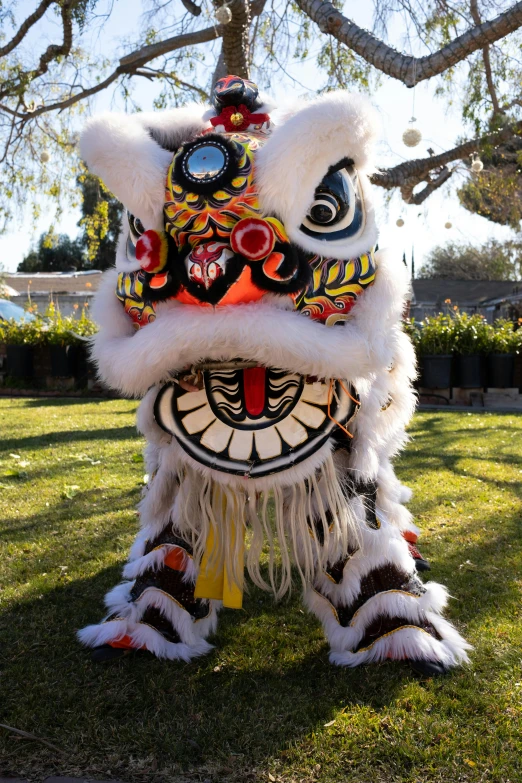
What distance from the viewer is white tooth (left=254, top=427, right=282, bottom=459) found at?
180 centimetres

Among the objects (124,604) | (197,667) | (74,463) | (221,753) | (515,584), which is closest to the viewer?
(221,753)

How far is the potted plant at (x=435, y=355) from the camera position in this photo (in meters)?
8.56

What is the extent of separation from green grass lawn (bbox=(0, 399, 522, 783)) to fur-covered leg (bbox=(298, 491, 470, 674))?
A: 0.20 feet

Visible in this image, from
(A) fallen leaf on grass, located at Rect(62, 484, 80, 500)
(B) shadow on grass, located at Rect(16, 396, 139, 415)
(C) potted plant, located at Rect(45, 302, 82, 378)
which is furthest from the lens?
(C) potted plant, located at Rect(45, 302, 82, 378)

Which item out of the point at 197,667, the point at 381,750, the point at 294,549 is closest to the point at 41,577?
the point at 197,667

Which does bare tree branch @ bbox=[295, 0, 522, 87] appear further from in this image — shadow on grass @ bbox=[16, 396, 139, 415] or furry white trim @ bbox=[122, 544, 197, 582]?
shadow on grass @ bbox=[16, 396, 139, 415]

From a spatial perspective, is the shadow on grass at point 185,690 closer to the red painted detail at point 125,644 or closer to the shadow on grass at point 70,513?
the red painted detail at point 125,644

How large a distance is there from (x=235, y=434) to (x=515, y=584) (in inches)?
58.0

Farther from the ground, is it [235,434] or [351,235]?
[351,235]

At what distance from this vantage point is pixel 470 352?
8609mm

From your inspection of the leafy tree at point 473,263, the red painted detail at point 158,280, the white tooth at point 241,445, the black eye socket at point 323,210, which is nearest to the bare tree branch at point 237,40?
the black eye socket at point 323,210

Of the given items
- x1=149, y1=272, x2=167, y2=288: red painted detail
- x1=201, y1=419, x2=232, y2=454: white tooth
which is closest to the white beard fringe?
x1=201, y1=419, x2=232, y2=454: white tooth

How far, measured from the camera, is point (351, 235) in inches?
71.9

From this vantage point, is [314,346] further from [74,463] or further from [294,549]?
[74,463]
